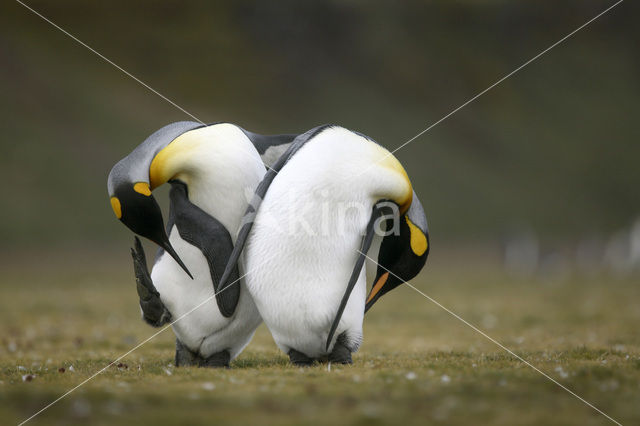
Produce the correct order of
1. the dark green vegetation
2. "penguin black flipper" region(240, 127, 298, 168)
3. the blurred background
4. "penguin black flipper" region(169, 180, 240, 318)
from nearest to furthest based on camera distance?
"penguin black flipper" region(169, 180, 240, 318) → "penguin black flipper" region(240, 127, 298, 168) → the blurred background → the dark green vegetation

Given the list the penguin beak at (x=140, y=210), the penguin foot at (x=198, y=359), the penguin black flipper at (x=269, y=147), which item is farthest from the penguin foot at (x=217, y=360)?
the penguin black flipper at (x=269, y=147)

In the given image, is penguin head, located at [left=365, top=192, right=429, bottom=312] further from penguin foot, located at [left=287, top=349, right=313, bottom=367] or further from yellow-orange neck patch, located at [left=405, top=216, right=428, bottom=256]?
penguin foot, located at [left=287, top=349, right=313, bottom=367]

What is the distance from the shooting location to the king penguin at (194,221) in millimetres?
4594

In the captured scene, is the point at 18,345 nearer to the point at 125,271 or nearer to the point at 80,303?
the point at 80,303

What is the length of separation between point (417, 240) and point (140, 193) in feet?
6.62

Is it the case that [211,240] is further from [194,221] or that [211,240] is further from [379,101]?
[379,101]

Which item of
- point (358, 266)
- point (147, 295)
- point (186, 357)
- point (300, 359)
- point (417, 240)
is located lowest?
point (186, 357)

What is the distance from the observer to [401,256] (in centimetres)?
493

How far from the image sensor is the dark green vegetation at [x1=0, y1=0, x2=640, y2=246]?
1747 inches

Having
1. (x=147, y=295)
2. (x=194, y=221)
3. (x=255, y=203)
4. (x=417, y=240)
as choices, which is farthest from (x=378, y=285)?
(x=147, y=295)

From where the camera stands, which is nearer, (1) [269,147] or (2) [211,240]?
(2) [211,240]

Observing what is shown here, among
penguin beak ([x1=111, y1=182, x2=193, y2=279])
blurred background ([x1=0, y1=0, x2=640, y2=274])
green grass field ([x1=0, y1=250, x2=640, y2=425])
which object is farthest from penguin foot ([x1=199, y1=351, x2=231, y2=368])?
blurred background ([x1=0, y1=0, x2=640, y2=274])

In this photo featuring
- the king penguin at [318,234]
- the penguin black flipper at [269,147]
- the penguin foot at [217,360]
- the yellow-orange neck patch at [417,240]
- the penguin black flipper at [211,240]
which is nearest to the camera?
the king penguin at [318,234]

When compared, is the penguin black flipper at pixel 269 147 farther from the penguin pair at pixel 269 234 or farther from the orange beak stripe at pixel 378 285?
the orange beak stripe at pixel 378 285
